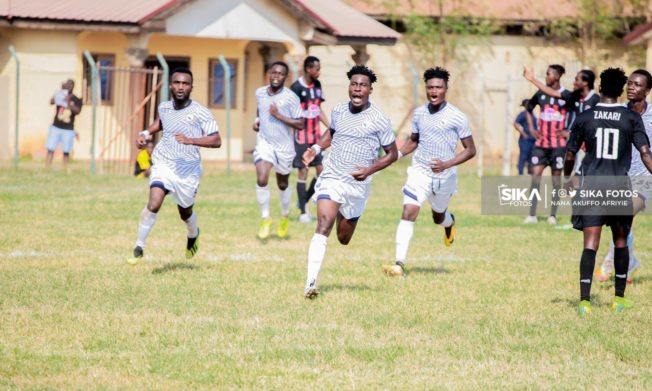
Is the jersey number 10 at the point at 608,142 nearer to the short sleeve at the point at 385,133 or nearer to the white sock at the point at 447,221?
the short sleeve at the point at 385,133

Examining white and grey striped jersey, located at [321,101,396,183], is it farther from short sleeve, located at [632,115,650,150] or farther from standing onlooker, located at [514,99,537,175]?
standing onlooker, located at [514,99,537,175]

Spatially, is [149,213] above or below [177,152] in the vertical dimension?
below

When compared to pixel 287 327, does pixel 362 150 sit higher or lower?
higher

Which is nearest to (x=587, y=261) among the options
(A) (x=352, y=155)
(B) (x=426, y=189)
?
(A) (x=352, y=155)

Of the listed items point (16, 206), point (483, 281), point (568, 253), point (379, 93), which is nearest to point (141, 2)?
point (379, 93)

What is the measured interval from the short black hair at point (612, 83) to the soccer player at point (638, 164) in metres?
0.44

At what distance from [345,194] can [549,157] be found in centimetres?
753

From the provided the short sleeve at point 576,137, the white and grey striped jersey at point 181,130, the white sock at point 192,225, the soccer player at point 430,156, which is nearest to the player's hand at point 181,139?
the white and grey striped jersey at point 181,130

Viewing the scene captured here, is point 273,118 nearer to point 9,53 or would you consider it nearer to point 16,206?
point 16,206

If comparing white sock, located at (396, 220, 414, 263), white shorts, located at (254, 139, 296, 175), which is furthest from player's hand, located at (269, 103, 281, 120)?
white sock, located at (396, 220, 414, 263)

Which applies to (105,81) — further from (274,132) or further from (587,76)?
(587,76)

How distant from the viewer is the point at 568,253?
15719 mm

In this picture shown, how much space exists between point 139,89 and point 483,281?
1700 centimetres

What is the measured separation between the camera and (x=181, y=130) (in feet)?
42.5
